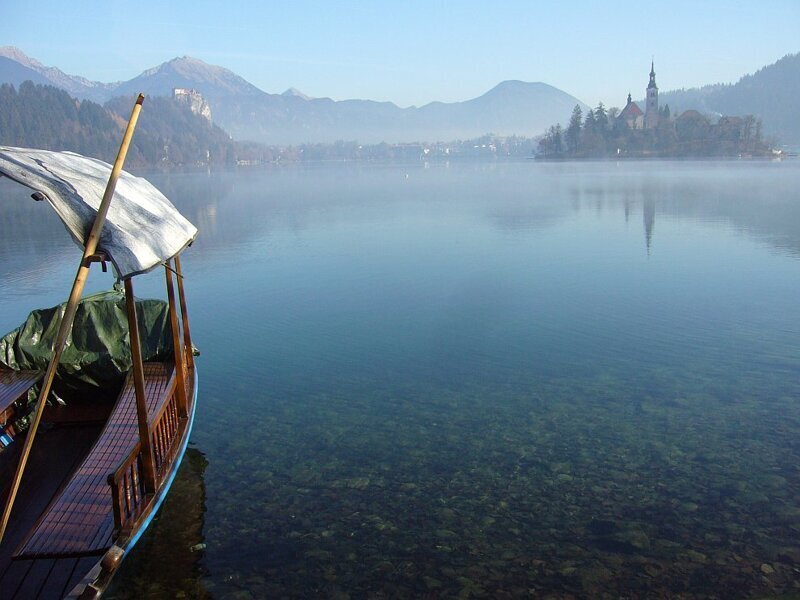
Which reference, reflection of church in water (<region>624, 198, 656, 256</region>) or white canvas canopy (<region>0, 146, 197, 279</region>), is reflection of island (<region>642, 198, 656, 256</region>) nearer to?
reflection of church in water (<region>624, 198, 656, 256</region>)

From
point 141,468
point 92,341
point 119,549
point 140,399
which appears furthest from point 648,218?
point 119,549

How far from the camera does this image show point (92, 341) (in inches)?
505

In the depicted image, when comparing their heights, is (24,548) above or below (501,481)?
above

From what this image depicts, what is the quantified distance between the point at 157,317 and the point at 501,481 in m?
7.28

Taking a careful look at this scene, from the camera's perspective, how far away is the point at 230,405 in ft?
46.9

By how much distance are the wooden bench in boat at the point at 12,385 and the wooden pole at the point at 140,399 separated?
3.23m

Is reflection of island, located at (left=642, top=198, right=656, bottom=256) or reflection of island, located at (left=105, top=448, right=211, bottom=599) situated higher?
reflection of island, located at (left=642, top=198, right=656, bottom=256)

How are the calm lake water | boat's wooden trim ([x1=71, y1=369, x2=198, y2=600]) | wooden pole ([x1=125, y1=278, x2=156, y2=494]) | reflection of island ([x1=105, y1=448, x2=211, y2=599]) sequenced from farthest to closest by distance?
the calm lake water → reflection of island ([x1=105, y1=448, x2=211, y2=599]) → wooden pole ([x1=125, y1=278, x2=156, y2=494]) → boat's wooden trim ([x1=71, y1=369, x2=198, y2=600])

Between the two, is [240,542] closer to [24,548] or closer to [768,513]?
[24,548]

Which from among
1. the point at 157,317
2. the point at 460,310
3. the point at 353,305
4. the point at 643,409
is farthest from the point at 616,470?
the point at 353,305

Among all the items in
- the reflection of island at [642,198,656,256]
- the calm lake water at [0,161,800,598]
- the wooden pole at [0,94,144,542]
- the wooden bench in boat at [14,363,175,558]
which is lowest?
the calm lake water at [0,161,800,598]

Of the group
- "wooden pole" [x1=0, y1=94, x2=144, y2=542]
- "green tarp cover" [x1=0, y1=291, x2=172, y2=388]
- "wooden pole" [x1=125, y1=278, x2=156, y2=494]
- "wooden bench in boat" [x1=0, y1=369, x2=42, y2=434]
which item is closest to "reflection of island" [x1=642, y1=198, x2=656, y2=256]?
"green tarp cover" [x1=0, y1=291, x2=172, y2=388]

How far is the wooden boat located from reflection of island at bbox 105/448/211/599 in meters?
0.97

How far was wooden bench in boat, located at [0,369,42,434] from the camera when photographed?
10.3 meters
